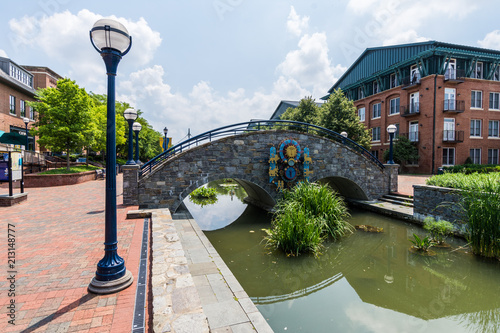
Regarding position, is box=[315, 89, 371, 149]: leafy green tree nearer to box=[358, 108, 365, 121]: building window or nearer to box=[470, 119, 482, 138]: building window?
box=[358, 108, 365, 121]: building window

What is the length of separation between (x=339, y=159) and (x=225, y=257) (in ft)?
27.5

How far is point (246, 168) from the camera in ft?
37.1

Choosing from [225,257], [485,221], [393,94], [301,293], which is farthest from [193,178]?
[393,94]

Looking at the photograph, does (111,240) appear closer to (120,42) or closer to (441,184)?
(120,42)

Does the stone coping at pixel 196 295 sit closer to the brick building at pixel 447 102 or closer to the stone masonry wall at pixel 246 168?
the stone masonry wall at pixel 246 168

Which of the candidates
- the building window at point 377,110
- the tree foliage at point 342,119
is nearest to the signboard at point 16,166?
the tree foliage at point 342,119

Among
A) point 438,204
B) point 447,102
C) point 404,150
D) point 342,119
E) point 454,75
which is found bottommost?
point 438,204

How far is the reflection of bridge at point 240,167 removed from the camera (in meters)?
9.95

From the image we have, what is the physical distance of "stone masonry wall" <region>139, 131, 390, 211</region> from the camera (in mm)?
10047

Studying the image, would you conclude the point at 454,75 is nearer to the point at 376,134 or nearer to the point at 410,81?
the point at 410,81

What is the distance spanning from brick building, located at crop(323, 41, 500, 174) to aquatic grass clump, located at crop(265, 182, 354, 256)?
19.3 m

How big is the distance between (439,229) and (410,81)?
21495mm

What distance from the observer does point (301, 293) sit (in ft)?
17.7

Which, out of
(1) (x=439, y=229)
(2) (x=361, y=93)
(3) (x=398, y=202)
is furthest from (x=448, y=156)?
(1) (x=439, y=229)
